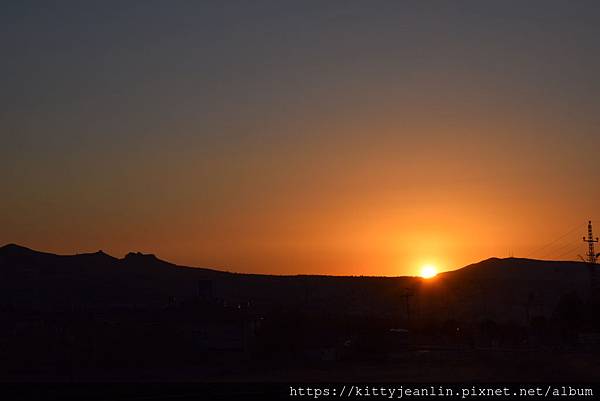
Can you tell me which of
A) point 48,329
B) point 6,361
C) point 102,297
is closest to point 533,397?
point 6,361

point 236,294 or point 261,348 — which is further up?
point 236,294

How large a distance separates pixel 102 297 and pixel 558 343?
91.6 meters

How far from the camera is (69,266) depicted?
→ 197 metres

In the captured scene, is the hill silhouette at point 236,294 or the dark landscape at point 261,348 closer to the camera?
the dark landscape at point 261,348

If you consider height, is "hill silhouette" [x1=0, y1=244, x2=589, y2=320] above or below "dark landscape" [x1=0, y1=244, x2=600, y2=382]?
above

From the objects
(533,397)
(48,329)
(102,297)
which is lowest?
(533,397)

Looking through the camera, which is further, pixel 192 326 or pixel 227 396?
pixel 192 326

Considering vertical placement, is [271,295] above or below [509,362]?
above

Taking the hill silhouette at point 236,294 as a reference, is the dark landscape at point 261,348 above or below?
below

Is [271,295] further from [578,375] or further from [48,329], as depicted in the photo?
[578,375]

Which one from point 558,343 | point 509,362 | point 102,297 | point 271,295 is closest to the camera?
point 509,362

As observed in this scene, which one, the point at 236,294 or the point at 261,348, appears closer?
the point at 261,348

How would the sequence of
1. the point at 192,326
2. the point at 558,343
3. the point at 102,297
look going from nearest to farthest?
1. the point at 192,326
2. the point at 558,343
3. the point at 102,297

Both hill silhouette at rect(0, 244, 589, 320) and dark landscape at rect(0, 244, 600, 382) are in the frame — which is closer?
dark landscape at rect(0, 244, 600, 382)
